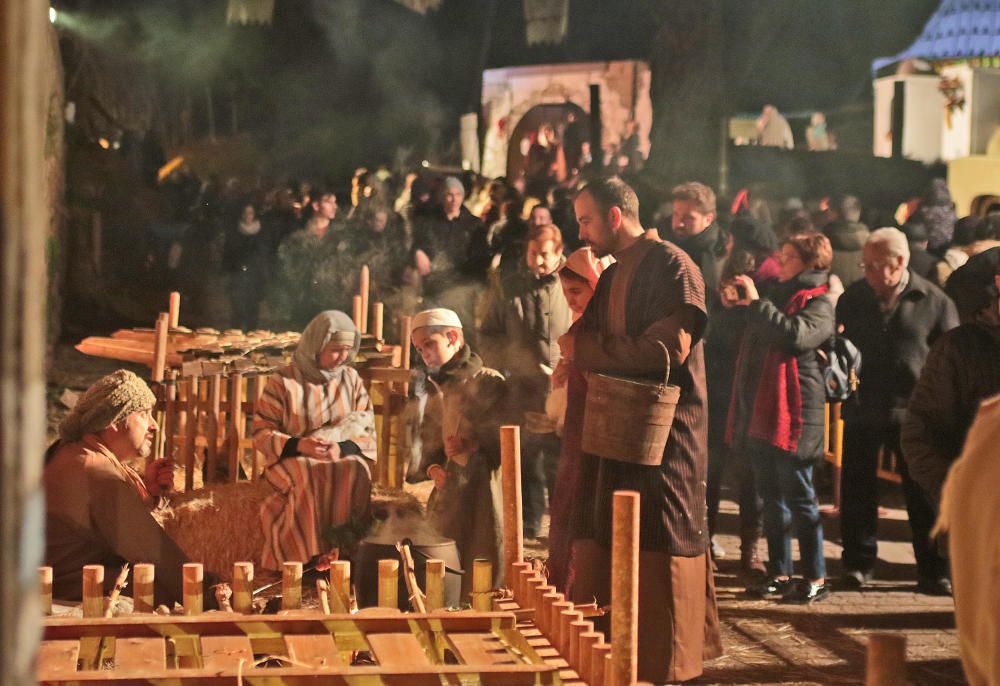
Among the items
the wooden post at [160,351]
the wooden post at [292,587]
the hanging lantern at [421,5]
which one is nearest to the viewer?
the wooden post at [292,587]

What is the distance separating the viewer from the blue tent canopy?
9664mm

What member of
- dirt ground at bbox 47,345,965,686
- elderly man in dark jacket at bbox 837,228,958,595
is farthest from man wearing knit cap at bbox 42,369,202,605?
elderly man in dark jacket at bbox 837,228,958,595

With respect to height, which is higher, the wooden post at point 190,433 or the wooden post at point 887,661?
the wooden post at point 887,661

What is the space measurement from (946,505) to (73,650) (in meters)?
1.82

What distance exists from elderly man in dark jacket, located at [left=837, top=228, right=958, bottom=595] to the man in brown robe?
6.48ft

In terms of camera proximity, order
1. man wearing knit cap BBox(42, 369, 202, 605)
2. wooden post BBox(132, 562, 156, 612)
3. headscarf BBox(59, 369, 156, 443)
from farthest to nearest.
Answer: headscarf BBox(59, 369, 156, 443)
man wearing knit cap BBox(42, 369, 202, 605)
wooden post BBox(132, 562, 156, 612)

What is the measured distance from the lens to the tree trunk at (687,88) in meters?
9.98

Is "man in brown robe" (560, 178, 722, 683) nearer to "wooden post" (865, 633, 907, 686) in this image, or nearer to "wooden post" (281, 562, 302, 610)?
"wooden post" (281, 562, 302, 610)

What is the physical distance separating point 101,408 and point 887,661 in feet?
10.3

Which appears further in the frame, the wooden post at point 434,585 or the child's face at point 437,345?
the child's face at point 437,345

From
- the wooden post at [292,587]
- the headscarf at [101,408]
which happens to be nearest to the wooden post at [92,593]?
the wooden post at [292,587]

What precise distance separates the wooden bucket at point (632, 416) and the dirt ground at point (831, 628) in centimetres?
105

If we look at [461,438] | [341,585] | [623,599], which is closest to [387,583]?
[341,585]

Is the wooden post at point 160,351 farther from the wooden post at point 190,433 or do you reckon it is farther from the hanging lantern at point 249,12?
the hanging lantern at point 249,12
